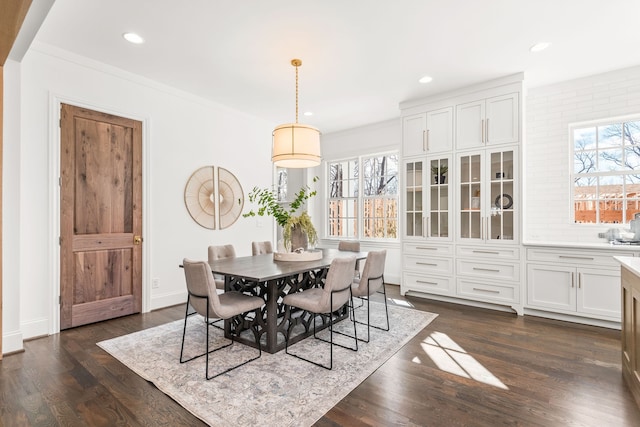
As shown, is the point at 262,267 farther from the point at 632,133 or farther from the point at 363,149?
the point at 632,133

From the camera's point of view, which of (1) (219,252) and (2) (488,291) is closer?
(1) (219,252)

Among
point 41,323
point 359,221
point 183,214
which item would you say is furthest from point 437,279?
point 41,323

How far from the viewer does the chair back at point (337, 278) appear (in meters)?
2.60

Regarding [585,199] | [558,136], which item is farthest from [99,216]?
[585,199]

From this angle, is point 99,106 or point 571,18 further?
point 99,106

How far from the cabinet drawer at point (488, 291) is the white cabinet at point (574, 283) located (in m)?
0.17

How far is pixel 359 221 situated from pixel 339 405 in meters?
4.27

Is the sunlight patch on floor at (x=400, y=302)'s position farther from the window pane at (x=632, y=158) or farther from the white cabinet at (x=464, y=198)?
the window pane at (x=632, y=158)

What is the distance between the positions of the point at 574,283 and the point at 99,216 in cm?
527

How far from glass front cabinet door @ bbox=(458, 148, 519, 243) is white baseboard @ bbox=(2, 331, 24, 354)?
4.78m

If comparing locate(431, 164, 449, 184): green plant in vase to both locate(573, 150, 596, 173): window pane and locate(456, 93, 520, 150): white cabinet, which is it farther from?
locate(573, 150, 596, 173): window pane

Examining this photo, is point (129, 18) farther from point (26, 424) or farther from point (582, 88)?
point (582, 88)

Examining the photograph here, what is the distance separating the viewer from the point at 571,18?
277 centimetres

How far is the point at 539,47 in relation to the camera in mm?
3236
